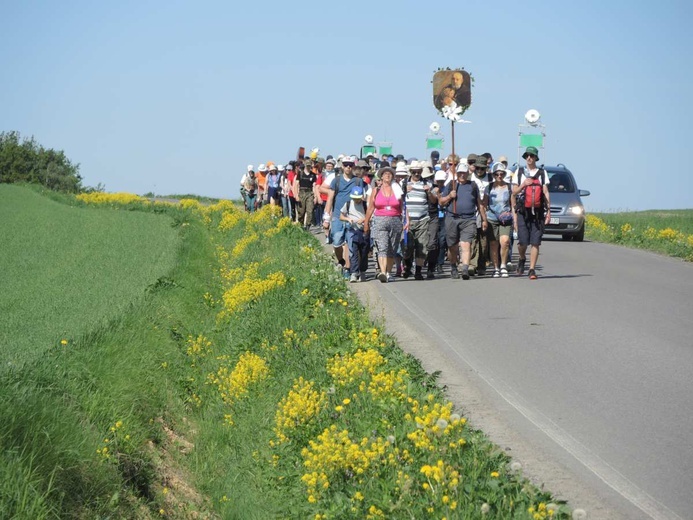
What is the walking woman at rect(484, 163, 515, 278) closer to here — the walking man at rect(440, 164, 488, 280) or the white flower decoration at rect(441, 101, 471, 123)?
the walking man at rect(440, 164, 488, 280)

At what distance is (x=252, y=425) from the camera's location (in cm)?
1152

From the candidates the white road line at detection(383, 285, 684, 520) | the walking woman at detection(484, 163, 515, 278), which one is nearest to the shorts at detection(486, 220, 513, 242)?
the walking woman at detection(484, 163, 515, 278)

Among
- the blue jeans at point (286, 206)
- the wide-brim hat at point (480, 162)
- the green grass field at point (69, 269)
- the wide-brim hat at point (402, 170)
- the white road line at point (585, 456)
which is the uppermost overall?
the wide-brim hat at point (480, 162)

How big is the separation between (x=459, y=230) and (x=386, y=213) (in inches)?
64.9

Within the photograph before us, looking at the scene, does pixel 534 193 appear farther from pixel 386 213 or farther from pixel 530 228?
pixel 386 213

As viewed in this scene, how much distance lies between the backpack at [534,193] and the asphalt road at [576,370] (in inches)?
49.5

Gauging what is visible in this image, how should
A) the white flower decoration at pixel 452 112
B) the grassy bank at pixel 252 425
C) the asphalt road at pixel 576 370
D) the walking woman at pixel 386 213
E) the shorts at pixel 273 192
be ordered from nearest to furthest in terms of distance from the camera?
the grassy bank at pixel 252 425
the asphalt road at pixel 576 370
the walking woman at pixel 386 213
the white flower decoration at pixel 452 112
the shorts at pixel 273 192

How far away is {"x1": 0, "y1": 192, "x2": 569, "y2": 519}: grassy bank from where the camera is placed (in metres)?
7.46

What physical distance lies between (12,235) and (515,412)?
27.3 m

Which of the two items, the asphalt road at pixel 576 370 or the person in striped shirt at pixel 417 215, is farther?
the person in striped shirt at pixel 417 215

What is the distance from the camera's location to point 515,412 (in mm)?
9703

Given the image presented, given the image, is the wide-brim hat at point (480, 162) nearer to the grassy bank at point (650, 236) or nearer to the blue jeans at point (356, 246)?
the blue jeans at point (356, 246)

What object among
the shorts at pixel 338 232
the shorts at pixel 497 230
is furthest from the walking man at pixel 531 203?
the shorts at pixel 338 232

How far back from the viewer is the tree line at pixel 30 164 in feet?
392
